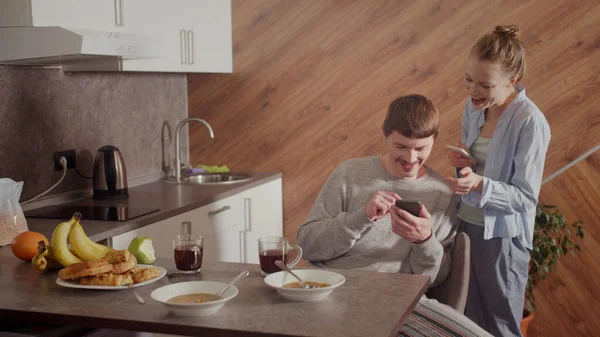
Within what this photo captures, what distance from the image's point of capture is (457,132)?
369 centimetres

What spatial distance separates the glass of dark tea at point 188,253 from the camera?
1.75 meters

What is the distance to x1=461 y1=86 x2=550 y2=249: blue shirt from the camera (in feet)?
8.00

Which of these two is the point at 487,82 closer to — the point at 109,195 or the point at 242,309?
the point at 242,309

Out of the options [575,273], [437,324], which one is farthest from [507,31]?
[575,273]

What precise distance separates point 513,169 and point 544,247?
915 millimetres

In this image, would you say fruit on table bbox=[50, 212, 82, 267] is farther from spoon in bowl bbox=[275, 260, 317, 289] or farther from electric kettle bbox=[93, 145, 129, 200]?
electric kettle bbox=[93, 145, 129, 200]

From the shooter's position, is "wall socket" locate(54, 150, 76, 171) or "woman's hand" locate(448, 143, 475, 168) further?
"wall socket" locate(54, 150, 76, 171)

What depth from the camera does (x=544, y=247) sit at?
3.29 metres

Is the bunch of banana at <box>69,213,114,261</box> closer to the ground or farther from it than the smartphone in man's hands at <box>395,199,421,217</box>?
closer to the ground

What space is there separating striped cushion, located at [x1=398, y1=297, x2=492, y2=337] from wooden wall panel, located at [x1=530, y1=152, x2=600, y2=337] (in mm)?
1846

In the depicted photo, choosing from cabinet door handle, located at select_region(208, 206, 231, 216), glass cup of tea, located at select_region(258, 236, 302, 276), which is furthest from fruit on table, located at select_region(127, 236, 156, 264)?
cabinet door handle, located at select_region(208, 206, 231, 216)

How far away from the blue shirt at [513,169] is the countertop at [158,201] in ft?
3.92

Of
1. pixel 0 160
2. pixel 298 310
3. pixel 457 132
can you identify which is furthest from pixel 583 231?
pixel 0 160

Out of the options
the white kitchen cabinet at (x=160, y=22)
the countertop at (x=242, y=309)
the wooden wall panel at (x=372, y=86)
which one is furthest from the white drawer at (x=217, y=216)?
the countertop at (x=242, y=309)
